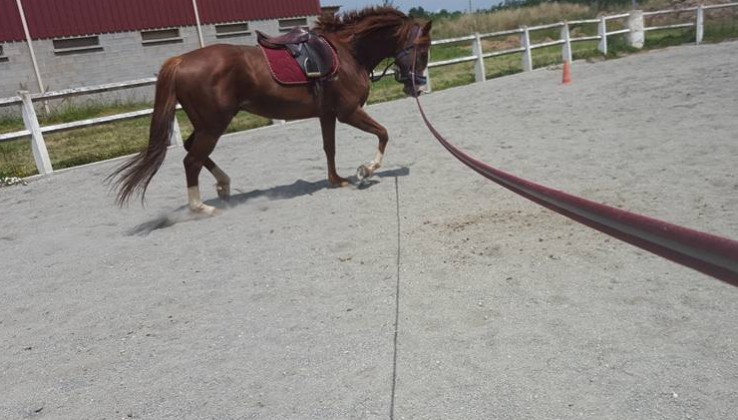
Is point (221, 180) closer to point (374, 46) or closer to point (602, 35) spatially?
point (374, 46)

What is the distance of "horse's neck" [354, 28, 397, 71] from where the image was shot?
20.8ft

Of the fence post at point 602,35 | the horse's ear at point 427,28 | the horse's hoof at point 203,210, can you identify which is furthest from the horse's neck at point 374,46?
the fence post at point 602,35

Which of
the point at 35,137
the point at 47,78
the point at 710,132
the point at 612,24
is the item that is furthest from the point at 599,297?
the point at 612,24

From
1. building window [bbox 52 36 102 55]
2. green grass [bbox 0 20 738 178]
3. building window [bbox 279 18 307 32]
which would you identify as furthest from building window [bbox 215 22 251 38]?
green grass [bbox 0 20 738 178]

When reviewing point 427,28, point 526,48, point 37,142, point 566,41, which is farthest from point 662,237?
point 566,41

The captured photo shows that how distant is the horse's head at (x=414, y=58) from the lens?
20.4ft

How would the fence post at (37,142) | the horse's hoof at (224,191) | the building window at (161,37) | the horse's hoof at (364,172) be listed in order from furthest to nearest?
the building window at (161,37) → the fence post at (37,142) → the horse's hoof at (224,191) → the horse's hoof at (364,172)

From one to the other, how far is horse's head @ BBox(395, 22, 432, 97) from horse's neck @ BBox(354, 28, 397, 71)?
0.46 ft

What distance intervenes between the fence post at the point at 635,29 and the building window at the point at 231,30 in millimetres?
13856

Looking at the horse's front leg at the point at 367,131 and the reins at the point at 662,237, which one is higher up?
the reins at the point at 662,237

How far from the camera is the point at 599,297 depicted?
320cm

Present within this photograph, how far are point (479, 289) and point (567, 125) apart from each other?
5373 mm

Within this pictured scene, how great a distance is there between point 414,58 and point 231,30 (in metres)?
16.3

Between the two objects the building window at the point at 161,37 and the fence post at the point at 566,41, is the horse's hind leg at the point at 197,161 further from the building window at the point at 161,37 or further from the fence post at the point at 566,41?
the fence post at the point at 566,41
